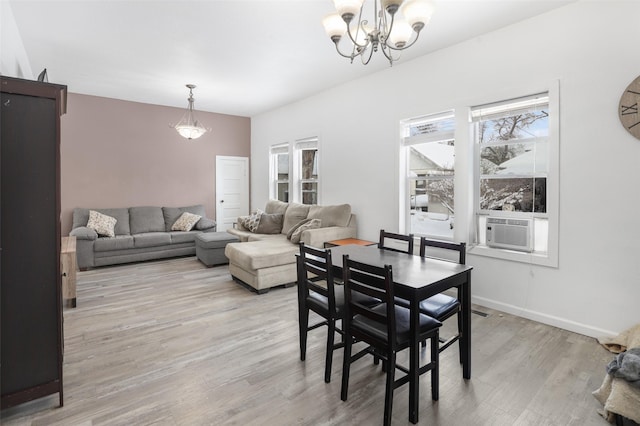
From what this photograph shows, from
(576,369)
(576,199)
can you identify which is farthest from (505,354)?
(576,199)

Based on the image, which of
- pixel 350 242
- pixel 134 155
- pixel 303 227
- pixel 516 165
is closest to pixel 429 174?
pixel 516 165

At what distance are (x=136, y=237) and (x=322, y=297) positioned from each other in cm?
439

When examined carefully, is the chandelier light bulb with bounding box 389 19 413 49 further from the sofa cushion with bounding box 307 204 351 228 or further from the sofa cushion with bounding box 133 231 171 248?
the sofa cushion with bounding box 133 231 171 248

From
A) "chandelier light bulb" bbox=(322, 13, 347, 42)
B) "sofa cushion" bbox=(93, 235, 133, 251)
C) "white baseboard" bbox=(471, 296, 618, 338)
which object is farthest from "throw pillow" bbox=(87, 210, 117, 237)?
"white baseboard" bbox=(471, 296, 618, 338)

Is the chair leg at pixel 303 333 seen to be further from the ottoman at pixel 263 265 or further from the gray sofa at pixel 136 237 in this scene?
the gray sofa at pixel 136 237

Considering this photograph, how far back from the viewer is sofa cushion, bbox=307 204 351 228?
4934 millimetres

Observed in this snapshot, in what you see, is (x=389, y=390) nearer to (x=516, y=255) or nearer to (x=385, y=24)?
(x=516, y=255)

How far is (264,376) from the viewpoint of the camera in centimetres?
230

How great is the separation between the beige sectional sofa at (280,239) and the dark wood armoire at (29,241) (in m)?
2.22

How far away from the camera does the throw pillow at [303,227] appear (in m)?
4.64

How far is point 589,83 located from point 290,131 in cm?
462

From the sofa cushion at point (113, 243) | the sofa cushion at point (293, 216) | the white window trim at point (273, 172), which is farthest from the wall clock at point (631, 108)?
the sofa cushion at point (113, 243)

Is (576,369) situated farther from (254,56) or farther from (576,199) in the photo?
(254,56)

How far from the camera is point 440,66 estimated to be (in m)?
3.88
